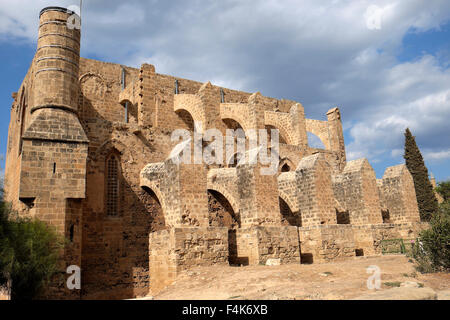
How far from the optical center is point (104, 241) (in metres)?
12.7

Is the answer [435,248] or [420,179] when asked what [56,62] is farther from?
[420,179]

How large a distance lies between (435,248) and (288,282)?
12.7ft

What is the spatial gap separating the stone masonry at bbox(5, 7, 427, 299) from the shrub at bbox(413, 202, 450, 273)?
3.38 meters

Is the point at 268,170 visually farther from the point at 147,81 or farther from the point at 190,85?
the point at 190,85

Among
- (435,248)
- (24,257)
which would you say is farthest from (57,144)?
(435,248)

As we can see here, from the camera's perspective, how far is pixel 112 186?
44.4 feet

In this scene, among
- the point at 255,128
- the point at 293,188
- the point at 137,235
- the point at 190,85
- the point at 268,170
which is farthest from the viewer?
the point at 190,85

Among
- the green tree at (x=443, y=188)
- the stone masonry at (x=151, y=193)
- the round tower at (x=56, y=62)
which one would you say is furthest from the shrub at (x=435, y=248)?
the green tree at (x=443, y=188)

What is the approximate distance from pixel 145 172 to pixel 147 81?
4446mm

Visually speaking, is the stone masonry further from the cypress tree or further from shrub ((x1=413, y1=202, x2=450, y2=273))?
the cypress tree

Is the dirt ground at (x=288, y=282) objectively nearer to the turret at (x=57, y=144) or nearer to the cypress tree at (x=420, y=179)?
the turret at (x=57, y=144)

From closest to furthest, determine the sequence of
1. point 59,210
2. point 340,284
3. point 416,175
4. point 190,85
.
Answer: point 340,284
point 59,210
point 190,85
point 416,175

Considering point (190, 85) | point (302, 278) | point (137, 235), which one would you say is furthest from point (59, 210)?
point (190, 85)

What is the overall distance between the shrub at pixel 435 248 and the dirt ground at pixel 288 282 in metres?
0.35
